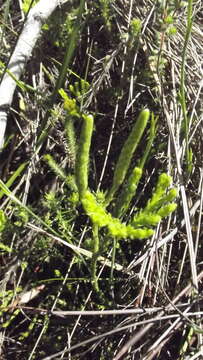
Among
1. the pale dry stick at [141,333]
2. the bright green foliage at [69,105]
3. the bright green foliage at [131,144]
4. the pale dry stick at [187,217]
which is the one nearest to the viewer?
the bright green foliage at [131,144]

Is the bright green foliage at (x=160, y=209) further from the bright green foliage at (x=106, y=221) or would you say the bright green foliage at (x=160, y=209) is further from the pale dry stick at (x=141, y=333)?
the pale dry stick at (x=141, y=333)

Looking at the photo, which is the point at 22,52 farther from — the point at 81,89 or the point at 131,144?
the point at 131,144

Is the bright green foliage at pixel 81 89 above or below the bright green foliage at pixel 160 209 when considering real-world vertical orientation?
above

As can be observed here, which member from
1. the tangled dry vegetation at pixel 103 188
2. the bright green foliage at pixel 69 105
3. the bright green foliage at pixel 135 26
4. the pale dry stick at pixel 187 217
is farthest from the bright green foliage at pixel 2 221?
the bright green foliage at pixel 135 26

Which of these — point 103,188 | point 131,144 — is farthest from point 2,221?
point 131,144

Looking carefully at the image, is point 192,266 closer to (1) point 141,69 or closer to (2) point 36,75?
(1) point 141,69
